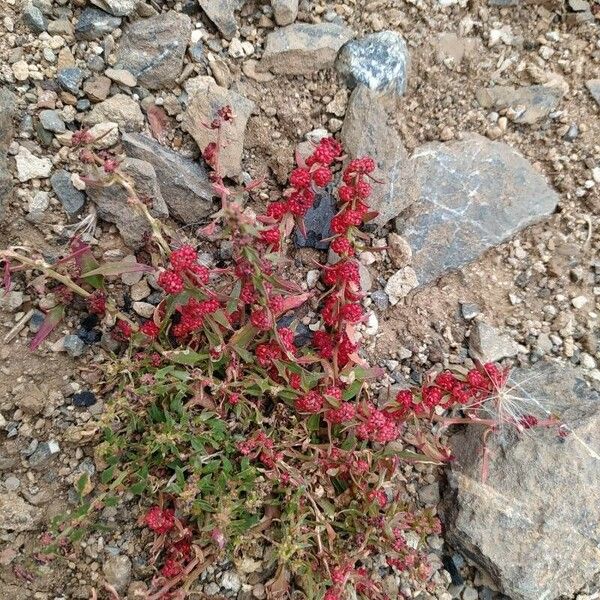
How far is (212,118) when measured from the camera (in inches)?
162

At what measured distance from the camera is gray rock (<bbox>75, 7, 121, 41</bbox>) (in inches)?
159

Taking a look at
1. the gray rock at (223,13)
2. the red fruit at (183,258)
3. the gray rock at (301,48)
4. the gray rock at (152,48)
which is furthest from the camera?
the gray rock at (301,48)

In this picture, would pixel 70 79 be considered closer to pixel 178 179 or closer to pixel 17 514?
pixel 178 179

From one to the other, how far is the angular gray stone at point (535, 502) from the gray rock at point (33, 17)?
3.59 metres

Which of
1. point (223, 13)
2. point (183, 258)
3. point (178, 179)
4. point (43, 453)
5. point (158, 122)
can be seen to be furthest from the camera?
point (223, 13)

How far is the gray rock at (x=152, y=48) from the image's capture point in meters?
4.09

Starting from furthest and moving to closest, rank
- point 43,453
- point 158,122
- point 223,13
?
point 223,13
point 158,122
point 43,453

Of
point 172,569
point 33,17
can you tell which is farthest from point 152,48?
point 172,569

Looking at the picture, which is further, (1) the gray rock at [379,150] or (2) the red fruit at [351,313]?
(1) the gray rock at [379,150]

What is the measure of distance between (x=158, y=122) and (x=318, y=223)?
118cm

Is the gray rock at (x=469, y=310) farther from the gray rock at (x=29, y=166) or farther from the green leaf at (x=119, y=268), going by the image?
the gray rock at (x=29, y=166)

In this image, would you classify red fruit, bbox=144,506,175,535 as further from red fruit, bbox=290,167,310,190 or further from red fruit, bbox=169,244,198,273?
red fruit, bbox=290,167,310,190

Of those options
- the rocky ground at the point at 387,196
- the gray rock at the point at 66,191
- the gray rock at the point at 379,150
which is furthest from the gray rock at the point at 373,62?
the gray rock at the point at 66,191

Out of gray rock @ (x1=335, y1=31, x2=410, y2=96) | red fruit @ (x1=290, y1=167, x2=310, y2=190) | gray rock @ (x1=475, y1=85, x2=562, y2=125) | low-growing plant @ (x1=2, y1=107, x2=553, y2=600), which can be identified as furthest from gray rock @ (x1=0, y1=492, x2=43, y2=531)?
gray rock @ (x1=475, y1=85, x2=562, y2=125)
